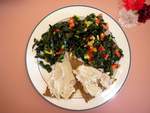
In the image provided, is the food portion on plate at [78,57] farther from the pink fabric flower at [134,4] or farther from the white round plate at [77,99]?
the pink fabric flower at [134,4]

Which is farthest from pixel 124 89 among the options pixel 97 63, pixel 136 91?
pixel 97 63

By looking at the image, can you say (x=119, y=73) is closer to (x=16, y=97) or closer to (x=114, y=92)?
(x=114, y=92)

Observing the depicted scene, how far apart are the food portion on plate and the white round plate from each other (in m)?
0.03

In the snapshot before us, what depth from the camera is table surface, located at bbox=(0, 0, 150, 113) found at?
5.47 feet

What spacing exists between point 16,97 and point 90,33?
0.57 metres

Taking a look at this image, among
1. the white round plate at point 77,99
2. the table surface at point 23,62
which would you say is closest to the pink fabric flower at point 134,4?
the table surface at point 23,62

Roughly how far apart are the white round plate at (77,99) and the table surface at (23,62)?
6 cm

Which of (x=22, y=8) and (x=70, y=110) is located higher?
(x=22, y=8)

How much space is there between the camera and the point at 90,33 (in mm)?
1677

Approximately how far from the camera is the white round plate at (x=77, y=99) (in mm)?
1611

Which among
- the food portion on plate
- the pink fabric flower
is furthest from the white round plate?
the pink fabric flower

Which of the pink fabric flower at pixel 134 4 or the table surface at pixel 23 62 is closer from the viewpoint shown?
A: the table surface at pixel 23 62

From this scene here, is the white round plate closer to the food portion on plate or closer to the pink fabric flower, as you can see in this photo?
the food portion on plate

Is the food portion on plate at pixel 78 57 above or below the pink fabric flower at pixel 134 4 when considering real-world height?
below
